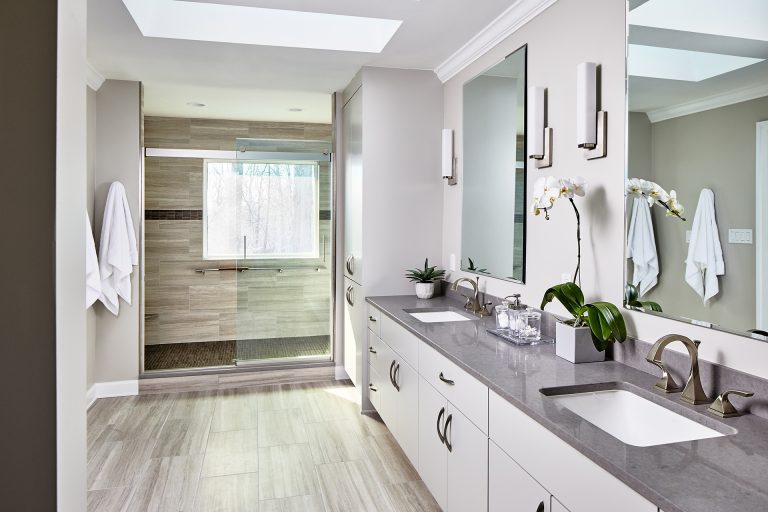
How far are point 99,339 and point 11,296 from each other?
11.6 feet

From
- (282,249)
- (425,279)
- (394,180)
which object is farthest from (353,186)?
(425,279)

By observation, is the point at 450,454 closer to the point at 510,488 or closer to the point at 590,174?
the point at 510,488

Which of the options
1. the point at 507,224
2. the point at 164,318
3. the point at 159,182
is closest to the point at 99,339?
the point at 164,318

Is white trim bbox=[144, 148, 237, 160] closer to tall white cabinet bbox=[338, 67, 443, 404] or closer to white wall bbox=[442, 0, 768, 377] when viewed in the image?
tall white cabinet bbox=[338, 67, 443, 404]

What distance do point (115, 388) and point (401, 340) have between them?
258 cm

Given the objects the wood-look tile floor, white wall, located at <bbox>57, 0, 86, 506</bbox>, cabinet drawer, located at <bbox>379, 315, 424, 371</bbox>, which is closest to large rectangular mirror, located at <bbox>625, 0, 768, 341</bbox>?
cabinet drawer, located at <bbox>379, 315, 424, 371</bbox>

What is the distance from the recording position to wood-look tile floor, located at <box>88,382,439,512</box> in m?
2.56

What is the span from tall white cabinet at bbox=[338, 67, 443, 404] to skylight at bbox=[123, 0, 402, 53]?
33 centimetres

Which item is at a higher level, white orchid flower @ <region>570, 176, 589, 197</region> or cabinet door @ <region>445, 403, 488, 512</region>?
white orchid flower @ <region>570, 176, 589, 197</region>

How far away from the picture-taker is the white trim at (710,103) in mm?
1464

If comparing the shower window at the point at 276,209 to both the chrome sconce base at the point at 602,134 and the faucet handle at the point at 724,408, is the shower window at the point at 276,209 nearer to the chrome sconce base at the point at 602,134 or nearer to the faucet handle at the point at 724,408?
the chrome sconce base at the point at 602,134

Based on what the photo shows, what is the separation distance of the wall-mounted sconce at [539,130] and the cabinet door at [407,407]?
121 cm

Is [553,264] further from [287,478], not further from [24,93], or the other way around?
[24,93]

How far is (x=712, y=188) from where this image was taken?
63.1 inches
